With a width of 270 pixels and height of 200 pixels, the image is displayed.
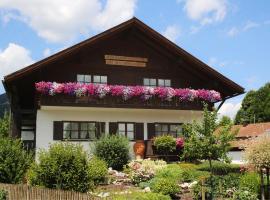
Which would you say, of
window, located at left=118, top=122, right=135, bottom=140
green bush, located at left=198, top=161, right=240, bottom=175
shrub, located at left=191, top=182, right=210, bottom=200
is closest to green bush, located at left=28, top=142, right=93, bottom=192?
shrub, located at left=191, top=182, right=210, bottom=200

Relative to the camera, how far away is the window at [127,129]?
2606 centimetres

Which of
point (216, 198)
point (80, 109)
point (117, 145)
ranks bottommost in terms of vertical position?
point (216, 198)

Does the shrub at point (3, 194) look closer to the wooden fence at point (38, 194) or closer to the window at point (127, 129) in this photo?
the wooden fence at point (38, 194)

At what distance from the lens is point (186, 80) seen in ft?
93.4

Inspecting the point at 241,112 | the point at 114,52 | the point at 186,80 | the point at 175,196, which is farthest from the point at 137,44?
the point at 241,112

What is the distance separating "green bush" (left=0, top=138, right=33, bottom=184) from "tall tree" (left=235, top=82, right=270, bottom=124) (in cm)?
3647

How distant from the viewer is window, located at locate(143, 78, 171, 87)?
2747cm

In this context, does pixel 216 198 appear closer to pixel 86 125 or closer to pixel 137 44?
pixel 86 125

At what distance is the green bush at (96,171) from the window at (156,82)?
9.99 metres

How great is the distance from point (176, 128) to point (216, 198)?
11.3m

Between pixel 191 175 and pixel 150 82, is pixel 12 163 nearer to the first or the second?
pixel 191 175

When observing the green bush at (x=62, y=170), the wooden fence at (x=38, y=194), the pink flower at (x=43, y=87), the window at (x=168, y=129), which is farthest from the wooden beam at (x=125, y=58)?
the wooden fence at (x=38, y=194)

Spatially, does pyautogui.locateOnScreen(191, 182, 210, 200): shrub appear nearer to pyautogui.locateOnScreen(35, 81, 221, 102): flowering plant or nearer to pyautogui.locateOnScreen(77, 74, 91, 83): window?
pyautogui.locateOnScreen(35, 81, 221, 102): flowering plant

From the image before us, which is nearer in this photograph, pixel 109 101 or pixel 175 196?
pixel 175 196
